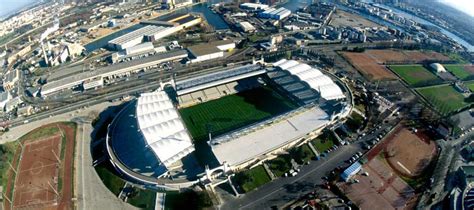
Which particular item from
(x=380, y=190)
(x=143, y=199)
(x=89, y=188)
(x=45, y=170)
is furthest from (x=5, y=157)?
(x=380, y=190)

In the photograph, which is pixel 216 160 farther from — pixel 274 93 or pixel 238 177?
pixel 274 93

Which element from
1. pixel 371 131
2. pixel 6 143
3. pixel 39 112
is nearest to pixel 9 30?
pixel 39 112

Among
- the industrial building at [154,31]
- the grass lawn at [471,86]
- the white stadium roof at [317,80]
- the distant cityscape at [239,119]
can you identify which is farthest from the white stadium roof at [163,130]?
the grass lawn at [471,86]

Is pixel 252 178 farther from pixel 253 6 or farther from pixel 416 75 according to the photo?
pixel 253 6

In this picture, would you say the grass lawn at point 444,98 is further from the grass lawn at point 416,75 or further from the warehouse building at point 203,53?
the warehouse building at point 203,53

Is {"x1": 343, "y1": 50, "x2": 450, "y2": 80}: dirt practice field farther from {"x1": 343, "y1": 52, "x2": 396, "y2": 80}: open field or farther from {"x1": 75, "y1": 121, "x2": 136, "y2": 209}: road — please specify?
{"x1": 75, "y1": 121, "x2": 136, "y2": 209}: road

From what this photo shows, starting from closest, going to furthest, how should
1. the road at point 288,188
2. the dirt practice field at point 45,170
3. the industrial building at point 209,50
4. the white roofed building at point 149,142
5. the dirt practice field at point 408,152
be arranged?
the road at point 288,188
the dirt practice field at point 45,170
the white roofed building at point 149,142
the dirt practice field at point 408,152
the industrial building at point 209,50
